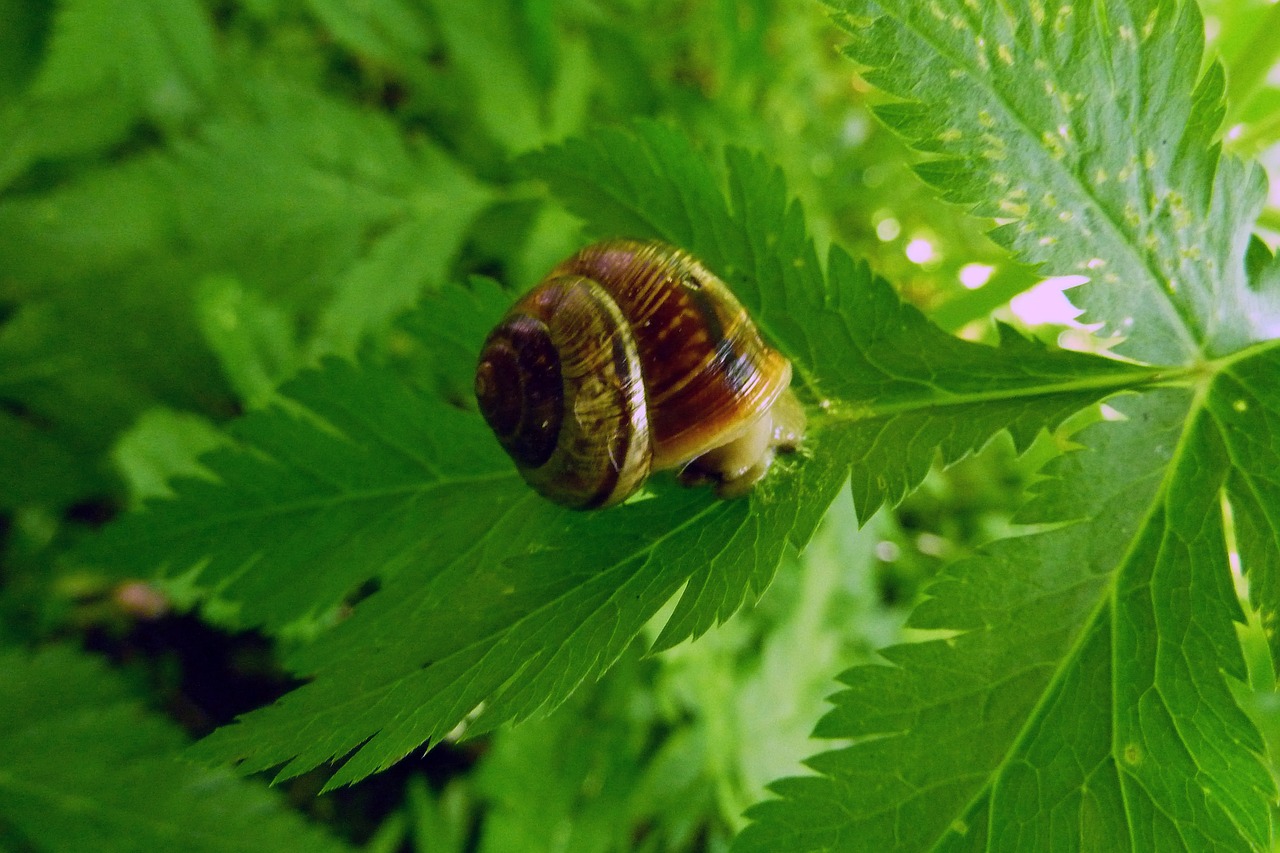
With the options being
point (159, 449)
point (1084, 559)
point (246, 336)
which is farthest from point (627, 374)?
point (159, 449)

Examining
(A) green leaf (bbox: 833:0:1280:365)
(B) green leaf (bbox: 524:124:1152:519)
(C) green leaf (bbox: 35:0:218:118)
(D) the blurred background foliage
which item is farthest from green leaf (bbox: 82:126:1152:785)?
(C) green leaf (bbox: 35:0:218:118)

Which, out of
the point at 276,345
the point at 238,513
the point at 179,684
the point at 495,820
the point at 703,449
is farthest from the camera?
the point at 179,684

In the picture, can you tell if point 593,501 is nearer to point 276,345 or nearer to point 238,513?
point 238,513

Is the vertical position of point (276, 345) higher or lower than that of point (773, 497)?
higher

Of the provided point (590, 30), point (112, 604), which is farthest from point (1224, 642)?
point (112, 604)

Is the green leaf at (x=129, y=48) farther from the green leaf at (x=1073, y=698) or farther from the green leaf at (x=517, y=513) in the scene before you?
the green leaf at (x=1073, y=698)

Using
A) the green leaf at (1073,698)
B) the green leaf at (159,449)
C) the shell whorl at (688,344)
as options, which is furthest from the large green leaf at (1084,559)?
the green leaf at (159,449)
